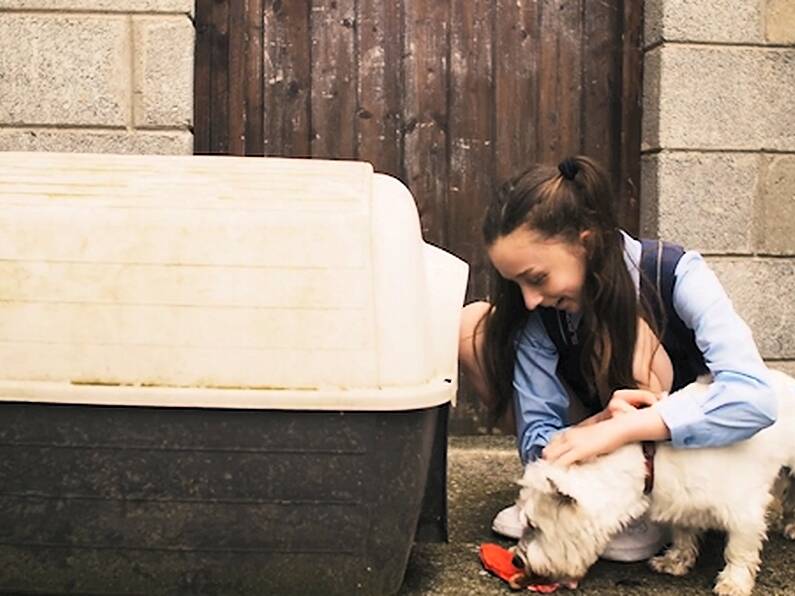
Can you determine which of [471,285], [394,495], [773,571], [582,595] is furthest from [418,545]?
[471,285]

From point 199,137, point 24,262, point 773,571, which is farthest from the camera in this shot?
point 199,137

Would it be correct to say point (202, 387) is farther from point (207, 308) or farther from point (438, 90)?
point (438, 90)

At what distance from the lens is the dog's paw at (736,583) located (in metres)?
2.16

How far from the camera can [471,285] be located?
3863 mm

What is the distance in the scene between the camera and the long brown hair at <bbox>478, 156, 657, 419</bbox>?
2168 millimetres

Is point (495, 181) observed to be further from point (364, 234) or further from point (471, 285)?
point (364, 234)

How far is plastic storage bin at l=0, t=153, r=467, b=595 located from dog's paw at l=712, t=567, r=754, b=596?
72 centimetres

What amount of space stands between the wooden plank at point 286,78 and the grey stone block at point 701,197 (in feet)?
4.03

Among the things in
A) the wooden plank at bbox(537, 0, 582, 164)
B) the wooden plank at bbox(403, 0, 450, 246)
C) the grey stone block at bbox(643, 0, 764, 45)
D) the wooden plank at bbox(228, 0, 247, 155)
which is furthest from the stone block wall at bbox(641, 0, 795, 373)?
the wooden plank at bbox(228, 0, 247, 155)

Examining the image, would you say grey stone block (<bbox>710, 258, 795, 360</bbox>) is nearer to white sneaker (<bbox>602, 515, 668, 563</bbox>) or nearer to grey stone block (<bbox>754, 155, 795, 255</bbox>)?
grey stone block (<bbox>754, 155, 795, 255</bbox>)

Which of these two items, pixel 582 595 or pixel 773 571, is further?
pixel 773 571

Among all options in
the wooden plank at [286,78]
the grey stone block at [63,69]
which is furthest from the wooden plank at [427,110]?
the grey stone block at [63,69]

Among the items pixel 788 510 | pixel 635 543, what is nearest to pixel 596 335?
pixel 635 543

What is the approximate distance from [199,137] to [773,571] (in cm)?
233
